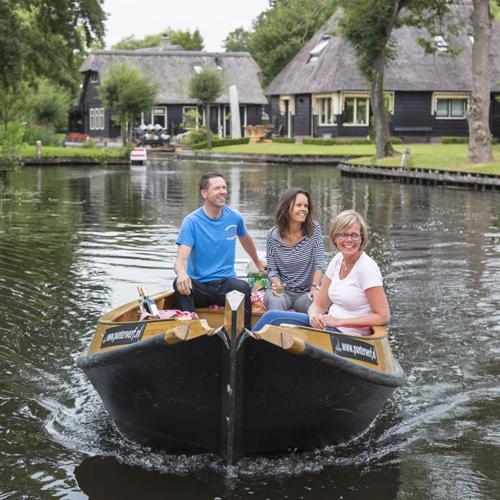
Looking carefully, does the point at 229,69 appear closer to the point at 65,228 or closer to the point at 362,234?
the point at 65,228

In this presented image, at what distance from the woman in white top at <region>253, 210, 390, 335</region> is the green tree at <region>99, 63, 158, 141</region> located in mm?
54842

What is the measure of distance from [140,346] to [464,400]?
10.9 feet

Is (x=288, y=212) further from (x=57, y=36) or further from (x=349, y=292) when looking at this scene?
(x=57, y=36)

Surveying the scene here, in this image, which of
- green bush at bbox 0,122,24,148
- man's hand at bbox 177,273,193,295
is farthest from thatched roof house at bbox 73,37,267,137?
man's hand at bbox 177,273,193,295

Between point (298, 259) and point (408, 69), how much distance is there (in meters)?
54.6

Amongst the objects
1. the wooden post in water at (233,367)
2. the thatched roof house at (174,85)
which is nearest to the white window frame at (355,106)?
the thatched roof house at (174,85)

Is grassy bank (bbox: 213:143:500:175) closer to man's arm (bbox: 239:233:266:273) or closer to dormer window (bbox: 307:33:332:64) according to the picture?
dormer window (bbox: 307:33:332:64)

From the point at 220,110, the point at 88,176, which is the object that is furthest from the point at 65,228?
the point at 220,110

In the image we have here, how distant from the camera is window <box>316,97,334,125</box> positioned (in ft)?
205

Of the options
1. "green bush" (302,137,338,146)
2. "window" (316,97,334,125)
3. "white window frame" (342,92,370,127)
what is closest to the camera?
"green bush" (302,137,338,146)

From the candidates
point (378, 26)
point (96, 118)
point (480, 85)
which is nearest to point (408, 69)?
point (378, 26)

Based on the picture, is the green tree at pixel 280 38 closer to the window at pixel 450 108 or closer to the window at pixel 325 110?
the window at pixel 325 110

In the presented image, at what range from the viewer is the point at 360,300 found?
7656 millimetres

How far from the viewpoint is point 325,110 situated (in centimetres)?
6294
